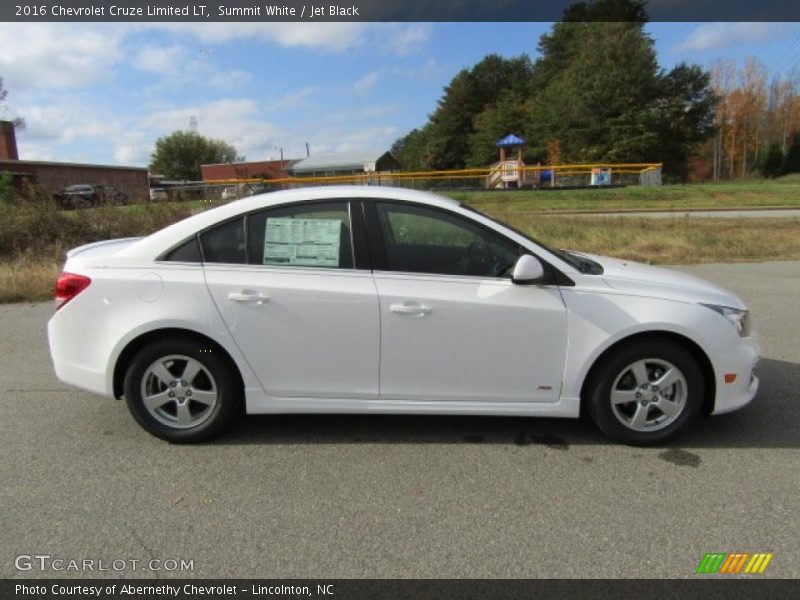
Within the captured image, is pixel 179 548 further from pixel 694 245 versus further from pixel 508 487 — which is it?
pixel 694 245

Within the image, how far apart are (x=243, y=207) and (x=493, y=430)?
2.20 meters

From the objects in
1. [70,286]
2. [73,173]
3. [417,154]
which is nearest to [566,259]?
[70,286]

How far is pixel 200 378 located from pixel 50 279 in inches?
269

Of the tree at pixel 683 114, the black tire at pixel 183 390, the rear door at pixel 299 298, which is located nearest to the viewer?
the rear door at pixel 299 298

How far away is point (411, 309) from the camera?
11.3 feet

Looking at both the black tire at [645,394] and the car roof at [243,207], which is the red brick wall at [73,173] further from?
the black tire at [645,394]

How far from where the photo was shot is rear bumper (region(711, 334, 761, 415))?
3.49 m

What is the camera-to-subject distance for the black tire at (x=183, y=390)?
3574 millimetres

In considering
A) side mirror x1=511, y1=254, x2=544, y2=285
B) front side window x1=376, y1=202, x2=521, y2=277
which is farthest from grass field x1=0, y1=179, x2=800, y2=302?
side mirror x1=511, y1=254, x2=544, y2=285

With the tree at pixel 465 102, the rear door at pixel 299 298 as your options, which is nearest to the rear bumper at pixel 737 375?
the rear door at pixel 299 298

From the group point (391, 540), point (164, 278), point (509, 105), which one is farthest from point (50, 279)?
point (509, 105)

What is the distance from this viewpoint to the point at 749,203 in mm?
24891

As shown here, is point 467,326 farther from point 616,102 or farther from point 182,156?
point 182,156
